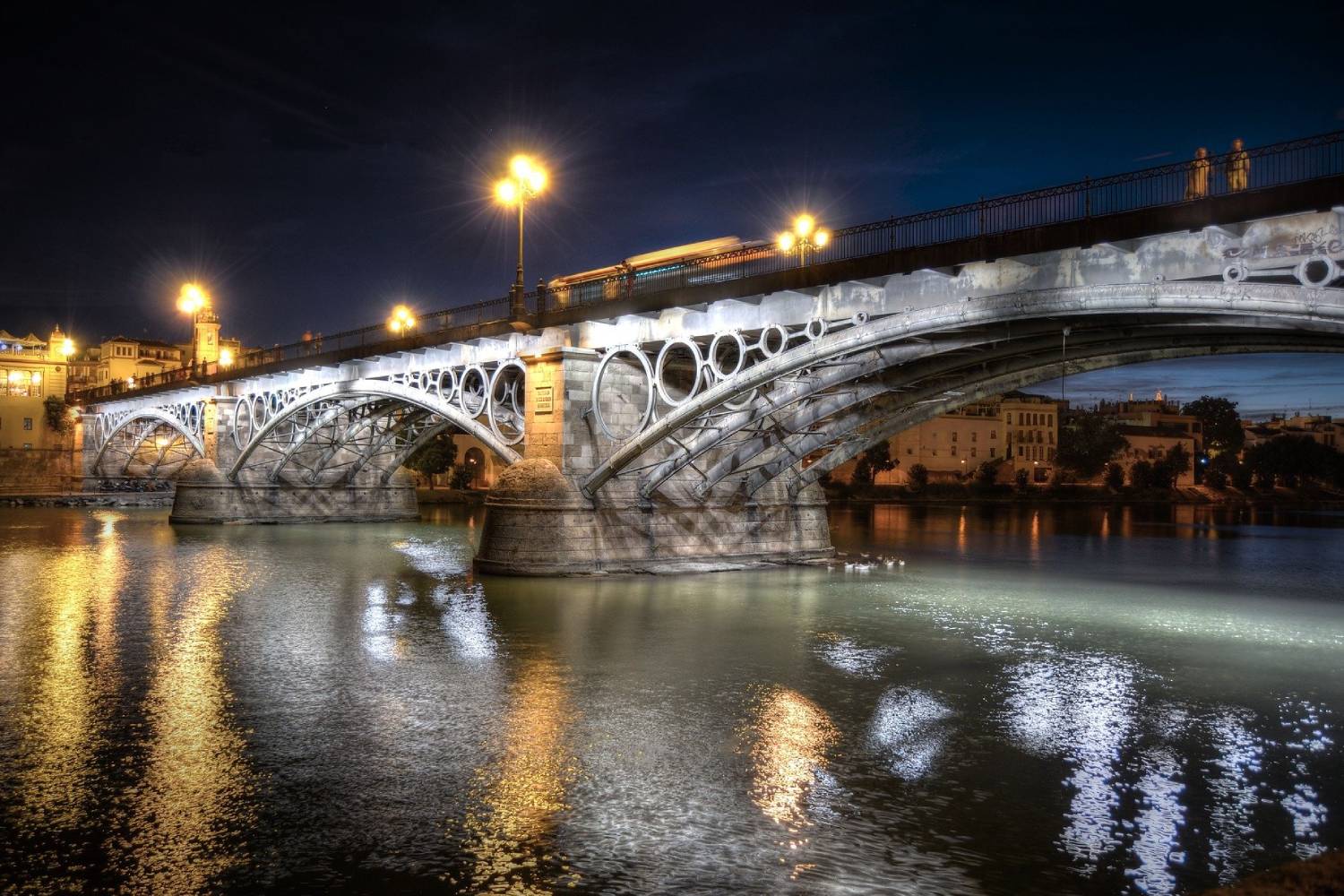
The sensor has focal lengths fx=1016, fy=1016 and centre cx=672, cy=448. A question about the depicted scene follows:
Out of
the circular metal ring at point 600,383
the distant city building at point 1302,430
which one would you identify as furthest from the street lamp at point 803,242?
the distant city building at point 1302,430

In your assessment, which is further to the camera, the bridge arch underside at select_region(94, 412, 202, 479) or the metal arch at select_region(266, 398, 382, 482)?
the bridge arch underside at select_region(94, 412, 202, 479)

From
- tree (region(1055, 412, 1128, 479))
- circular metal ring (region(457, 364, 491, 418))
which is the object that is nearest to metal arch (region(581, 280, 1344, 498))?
circular metal ring (region(457, 364, 491, 418))

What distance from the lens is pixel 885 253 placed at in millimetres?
19453

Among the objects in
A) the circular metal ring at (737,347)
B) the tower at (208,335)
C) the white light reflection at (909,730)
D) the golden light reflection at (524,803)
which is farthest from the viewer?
the tower at (208,335)

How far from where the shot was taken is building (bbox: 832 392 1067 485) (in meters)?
105

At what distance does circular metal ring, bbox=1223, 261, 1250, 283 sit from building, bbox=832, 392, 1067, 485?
8333 cm

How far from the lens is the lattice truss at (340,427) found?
123ft

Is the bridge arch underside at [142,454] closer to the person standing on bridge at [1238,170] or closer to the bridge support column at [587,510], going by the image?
the bridge support column at [587,510]

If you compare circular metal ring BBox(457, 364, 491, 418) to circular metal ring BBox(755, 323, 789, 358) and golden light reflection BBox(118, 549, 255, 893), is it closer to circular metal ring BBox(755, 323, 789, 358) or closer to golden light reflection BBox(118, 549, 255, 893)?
circular metal ring BBox(755, 323, 789, 358)

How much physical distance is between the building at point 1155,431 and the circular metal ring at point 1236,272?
4093 inches

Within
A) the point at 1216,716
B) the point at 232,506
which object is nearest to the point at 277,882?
Answer: the point at 1216,716

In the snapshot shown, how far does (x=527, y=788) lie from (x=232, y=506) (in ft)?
144

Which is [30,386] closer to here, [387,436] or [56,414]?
[56,414]

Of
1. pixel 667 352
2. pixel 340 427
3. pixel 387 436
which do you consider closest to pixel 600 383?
pixel 667 352
